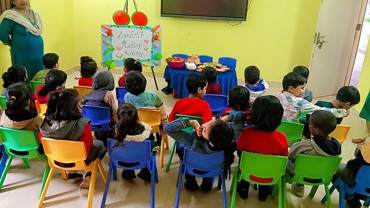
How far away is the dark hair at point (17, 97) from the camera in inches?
87.0

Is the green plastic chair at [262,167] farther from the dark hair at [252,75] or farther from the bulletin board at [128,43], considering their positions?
the bulletin board at [128,43]

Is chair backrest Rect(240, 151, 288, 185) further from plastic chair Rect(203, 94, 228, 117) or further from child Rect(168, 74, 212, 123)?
plastic chair Rect(203, 94, 228, 117)

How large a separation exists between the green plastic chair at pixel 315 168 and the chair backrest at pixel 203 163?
1.64 feet

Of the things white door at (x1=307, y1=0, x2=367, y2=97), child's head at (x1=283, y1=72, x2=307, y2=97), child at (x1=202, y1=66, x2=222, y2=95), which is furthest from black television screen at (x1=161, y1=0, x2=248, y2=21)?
child's head at (x1=283, y1=72, x2=307, y2=97)

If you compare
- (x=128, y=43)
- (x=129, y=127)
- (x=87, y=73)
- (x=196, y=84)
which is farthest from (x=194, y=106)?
(x=128, y=43)

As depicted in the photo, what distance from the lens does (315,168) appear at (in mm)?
2014

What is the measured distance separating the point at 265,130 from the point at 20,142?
1.72 meters

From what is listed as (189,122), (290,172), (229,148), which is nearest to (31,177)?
(189,122)

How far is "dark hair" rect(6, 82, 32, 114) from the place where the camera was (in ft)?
7.25

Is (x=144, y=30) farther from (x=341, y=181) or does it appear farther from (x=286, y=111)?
(x=341, y=181)

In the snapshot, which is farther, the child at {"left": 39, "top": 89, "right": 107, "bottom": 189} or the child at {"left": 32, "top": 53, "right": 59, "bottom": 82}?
the child at {"left": 32, "top": 53, "right": 59, "bottom": 82}

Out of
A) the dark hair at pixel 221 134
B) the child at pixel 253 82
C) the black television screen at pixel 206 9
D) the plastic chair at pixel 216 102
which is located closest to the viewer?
the dark hair at pixel 221 134

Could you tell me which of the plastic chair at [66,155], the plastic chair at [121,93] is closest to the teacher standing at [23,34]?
the plastic chair at [121,93]

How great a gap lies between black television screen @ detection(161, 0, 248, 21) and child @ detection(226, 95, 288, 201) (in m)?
3.44
